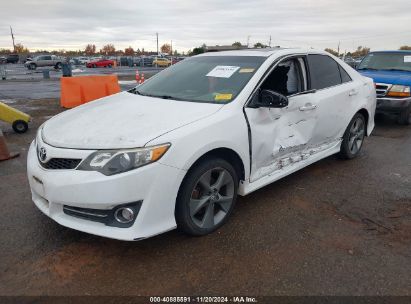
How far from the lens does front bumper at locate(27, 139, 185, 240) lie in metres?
2.54

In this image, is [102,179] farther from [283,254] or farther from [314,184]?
[314,184]

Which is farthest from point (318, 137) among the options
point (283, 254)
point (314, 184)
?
point (283, 254)

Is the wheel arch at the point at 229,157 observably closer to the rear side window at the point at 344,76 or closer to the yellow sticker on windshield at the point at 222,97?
the yellow sticker on windshield at the point at 222,97

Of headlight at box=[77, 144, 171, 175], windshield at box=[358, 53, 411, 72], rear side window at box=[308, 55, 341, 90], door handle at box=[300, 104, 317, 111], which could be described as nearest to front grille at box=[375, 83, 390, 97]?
windshield at box=[358, 53, 411, 72]

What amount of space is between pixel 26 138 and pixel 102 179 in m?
5.04

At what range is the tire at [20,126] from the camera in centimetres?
708

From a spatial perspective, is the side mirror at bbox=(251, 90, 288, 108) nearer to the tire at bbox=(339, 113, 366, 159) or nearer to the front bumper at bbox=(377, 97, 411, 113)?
the tire at bbox=(339, 113, 366, 159)

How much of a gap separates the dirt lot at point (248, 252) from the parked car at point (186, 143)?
0.99 ft

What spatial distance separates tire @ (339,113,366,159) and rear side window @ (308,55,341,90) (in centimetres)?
76

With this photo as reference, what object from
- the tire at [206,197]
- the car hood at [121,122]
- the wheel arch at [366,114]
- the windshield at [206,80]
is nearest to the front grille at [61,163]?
the car hood at [121,122]

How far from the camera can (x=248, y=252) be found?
2934mm

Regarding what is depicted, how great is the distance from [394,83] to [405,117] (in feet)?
2.84

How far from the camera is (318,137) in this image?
4.37 meters

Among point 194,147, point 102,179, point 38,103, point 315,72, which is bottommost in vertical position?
point 38,103
